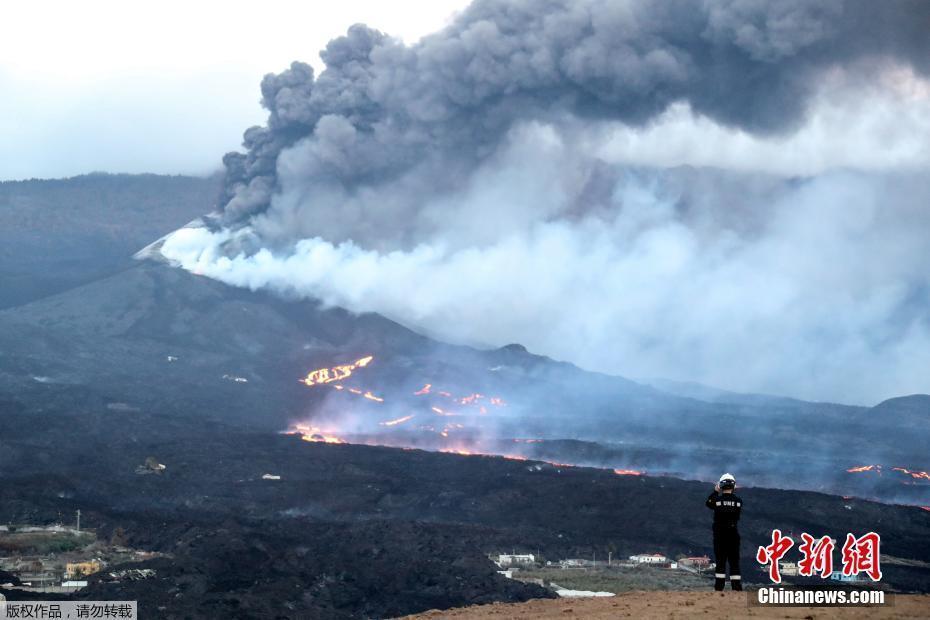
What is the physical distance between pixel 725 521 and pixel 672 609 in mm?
2028

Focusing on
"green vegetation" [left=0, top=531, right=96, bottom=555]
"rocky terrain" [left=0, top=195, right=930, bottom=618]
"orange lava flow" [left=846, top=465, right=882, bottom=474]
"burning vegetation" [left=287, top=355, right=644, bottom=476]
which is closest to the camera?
"rocky terrain" [left=0, top=195, right=930, bottom=618]

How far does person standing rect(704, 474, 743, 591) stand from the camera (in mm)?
22500

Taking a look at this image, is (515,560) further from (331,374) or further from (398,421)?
(331,374)

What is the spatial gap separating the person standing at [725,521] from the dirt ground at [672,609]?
1.93 ft

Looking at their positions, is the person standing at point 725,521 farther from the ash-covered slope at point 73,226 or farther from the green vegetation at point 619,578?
the ash-covered slope at point 73,226

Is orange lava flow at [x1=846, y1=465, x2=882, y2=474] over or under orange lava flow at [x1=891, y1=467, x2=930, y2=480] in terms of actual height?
over

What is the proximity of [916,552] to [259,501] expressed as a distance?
36.0 m

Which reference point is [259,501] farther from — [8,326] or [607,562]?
[8,326]

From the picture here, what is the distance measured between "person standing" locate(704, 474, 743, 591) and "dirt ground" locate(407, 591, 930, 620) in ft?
1.93

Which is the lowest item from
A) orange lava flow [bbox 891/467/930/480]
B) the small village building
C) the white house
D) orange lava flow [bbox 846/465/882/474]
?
the small village building

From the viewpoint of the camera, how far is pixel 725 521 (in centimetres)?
2273

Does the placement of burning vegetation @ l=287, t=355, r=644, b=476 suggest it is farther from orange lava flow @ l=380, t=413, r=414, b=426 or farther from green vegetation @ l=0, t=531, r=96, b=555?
green vegetation @ l=0, t=531, r=96, b=555

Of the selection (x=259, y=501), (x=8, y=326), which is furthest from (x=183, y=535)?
(x=8, y=326)

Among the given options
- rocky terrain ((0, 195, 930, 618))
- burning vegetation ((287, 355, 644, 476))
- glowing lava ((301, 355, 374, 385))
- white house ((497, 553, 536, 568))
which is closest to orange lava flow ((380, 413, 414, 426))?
burning vegetation ((287, 355, 644, 476))
